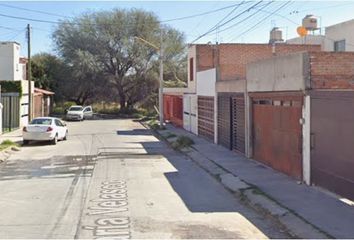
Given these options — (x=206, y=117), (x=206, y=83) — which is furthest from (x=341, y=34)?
(x=206, y=117)

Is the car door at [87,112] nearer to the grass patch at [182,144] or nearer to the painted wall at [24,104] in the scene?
the painted wall at [24,104]

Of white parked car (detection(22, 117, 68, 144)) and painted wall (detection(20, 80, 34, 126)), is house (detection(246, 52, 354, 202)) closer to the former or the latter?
white parked car (detection(22, 117, 68, 144))

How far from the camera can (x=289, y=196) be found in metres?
12.1

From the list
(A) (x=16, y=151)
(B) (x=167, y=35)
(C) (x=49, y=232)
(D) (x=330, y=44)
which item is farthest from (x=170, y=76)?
(C) (x=49, y=232)

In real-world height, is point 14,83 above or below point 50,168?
above

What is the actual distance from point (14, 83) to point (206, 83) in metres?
16.7

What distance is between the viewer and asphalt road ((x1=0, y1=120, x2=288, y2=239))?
29.9 feet

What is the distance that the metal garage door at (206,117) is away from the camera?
93.8 ft

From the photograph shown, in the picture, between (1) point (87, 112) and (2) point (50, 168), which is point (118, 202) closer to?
(2) point (50, 168)

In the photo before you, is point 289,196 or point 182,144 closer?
point 289,196

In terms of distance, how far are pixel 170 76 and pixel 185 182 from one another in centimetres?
5482

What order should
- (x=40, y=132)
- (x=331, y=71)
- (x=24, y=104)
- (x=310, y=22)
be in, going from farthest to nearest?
(x=24, y=104) → (x=310, y=22) → (x=40, y=132) → (x=331, y=71)

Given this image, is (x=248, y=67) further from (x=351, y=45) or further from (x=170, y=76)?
(x=170, y=76)

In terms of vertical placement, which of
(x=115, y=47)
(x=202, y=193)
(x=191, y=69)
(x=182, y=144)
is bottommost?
(x=202, y=193)
